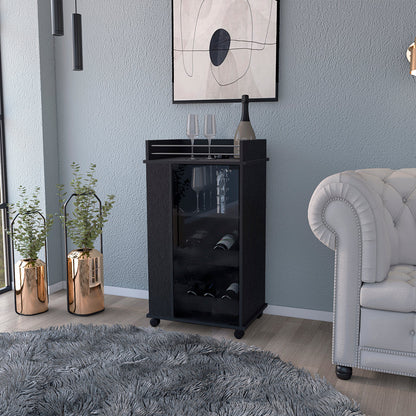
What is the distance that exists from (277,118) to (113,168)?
120cm

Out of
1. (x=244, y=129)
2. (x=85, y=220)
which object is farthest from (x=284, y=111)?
(x=85, y=220)

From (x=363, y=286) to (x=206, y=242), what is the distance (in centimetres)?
99

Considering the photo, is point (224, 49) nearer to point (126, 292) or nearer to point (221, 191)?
point (221, 191)

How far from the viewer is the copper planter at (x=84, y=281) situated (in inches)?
125

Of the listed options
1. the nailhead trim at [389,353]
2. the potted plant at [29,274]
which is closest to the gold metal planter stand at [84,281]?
the potted plant at [29,274]

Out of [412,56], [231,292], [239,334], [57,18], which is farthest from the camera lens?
[231,292]

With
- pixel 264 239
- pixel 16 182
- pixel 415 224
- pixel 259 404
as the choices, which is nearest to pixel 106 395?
pixel 259 404

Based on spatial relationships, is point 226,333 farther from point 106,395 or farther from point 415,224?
point 415,224

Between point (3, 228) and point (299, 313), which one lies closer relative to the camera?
point (299, 313)

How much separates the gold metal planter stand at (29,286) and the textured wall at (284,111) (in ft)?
1.77

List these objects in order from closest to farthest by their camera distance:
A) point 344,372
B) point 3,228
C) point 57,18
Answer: point 57,18
point 344,372
point 3,228

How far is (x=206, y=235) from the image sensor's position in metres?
2.92

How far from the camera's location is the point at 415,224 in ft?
8.40

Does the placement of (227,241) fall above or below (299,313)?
above
